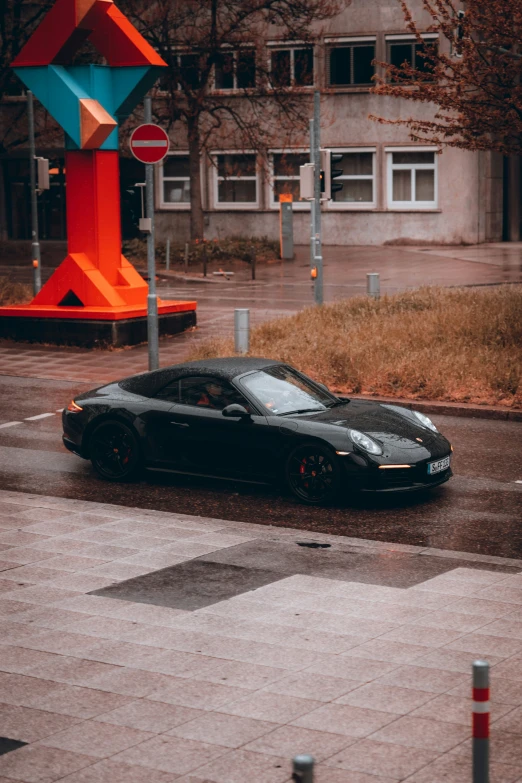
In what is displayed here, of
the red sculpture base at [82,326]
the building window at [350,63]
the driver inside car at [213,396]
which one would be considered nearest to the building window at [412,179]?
the building window at [350,63]

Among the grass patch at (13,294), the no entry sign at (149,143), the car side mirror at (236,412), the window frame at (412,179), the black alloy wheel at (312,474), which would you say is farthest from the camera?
the window frame at (412,179)

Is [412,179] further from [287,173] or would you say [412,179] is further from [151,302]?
[151,302]

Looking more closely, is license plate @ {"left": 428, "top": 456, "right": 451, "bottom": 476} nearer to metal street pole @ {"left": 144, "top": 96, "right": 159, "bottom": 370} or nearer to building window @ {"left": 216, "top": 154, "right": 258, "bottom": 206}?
metal street pole @ {"left": 144, "top": 96, "right": 159, "bottom": 370}

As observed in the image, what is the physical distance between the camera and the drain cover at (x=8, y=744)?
5980 mm

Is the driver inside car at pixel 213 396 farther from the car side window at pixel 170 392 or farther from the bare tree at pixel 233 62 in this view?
the bare tree at pixel 233 62

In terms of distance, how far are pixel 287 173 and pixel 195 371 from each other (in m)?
35.0

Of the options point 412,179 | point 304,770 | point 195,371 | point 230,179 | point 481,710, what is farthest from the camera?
point 230,179

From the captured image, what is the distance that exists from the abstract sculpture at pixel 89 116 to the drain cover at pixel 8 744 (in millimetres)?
16453

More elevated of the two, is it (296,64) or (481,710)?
(296,64)

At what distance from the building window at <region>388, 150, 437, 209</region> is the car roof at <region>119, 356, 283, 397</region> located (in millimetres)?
33275

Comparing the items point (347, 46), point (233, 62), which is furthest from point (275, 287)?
point (347, 46)

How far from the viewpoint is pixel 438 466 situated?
11.5m

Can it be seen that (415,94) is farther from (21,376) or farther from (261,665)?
(261,665)

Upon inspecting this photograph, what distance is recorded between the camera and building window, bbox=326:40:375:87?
44969 millimetres
